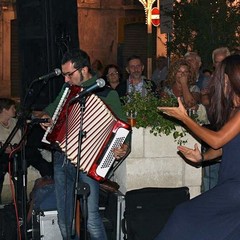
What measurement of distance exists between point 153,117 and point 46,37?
1852 millimetres

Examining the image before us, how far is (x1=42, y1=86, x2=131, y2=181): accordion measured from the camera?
5.45 meters

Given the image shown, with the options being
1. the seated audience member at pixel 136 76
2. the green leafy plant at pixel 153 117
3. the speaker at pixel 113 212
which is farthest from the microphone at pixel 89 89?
the seated audience member at pixel 136 76

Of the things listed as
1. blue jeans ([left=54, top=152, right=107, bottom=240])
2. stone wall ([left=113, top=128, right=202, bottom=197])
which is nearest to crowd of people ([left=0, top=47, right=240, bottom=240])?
blue jeans ([left=54, top=152, right=107, bottom=240])

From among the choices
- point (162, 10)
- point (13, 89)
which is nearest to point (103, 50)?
point (13, 89)

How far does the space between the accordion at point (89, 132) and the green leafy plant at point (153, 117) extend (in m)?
1.27

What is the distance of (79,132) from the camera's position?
531cm

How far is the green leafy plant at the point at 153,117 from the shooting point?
6.82 metres

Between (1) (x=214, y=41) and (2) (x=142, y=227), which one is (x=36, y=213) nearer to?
(2) (x=142, y=227)

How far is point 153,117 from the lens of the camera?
269 inches

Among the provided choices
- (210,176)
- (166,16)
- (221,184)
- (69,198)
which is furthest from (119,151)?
(166,16)

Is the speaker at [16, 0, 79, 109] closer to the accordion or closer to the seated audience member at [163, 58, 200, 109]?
the seated audience member at [163, 58, 200, 109]

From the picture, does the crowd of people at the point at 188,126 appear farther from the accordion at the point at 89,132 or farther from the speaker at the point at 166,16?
the speaker at the point at 166,16

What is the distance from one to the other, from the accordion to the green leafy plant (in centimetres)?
127

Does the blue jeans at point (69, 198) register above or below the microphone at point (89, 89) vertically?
below
